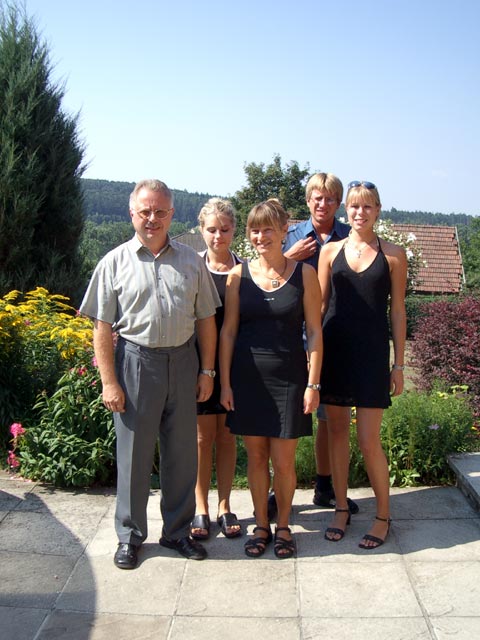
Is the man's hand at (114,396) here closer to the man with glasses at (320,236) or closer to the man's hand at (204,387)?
the man's hand at (204,387)

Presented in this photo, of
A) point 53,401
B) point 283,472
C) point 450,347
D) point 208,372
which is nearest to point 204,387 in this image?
point 208,372

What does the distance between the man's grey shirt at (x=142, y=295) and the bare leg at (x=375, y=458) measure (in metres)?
1.08

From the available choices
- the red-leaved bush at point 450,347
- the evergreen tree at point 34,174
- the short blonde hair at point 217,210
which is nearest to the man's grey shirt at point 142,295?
the short blonde hair at point 217,210

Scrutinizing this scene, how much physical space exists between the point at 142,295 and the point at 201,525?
139 centimetres

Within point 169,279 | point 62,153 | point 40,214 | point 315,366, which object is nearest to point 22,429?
point 169,279

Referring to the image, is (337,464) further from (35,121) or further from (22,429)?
(35,121)

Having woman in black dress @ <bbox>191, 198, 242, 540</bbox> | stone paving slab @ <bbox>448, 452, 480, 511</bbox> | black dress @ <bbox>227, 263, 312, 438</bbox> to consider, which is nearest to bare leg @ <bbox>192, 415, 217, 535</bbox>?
woman in black dress @ <bbox>191, 198, 242, 540</bbox>

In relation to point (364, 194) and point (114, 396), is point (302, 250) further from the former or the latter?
point (114, 396)

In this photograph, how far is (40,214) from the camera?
24.8ft

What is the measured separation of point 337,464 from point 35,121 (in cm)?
584

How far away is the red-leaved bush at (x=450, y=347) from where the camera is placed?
20.8ft

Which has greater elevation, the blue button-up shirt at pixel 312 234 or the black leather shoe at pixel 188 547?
the blue button-up shirt at pixel 312 234

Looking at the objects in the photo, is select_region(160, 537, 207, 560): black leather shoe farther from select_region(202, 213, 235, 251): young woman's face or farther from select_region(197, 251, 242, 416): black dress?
select_region(202, 213, 235, 251): young woman's face

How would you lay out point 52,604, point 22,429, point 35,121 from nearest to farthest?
→ point 52,604 → point 22,429 → point 35,121
